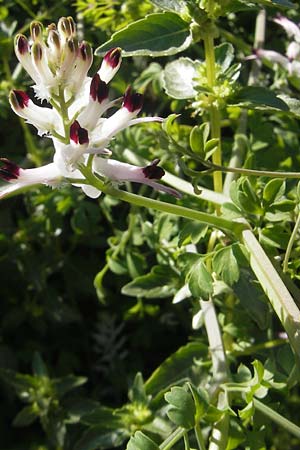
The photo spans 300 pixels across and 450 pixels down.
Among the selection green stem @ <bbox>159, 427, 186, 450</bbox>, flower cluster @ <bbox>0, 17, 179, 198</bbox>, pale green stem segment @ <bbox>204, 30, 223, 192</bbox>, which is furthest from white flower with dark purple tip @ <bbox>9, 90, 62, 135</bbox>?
green stem @ <bbox>159, 427, 186, 450</bbox>

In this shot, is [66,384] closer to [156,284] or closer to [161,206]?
[156,284]

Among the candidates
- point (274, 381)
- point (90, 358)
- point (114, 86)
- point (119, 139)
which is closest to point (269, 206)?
point (274, 381)

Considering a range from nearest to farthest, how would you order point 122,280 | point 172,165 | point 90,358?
point 172,165
point 122,280
point 90,358

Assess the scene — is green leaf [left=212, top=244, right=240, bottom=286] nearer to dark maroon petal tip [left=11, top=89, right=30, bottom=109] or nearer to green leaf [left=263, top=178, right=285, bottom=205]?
green leaf [left=263, top=178, right=285, bottom=205]

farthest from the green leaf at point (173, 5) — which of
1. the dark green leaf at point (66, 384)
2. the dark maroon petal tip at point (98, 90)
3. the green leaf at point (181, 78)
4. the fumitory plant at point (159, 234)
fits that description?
the dark green leaf at point (66, 384)

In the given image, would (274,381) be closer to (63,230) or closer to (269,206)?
(269,206)

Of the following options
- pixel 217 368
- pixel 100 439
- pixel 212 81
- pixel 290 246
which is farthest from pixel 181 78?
pixel 100 439
